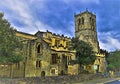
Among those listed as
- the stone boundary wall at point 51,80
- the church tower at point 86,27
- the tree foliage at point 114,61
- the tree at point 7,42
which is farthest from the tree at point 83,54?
the church tower at point 86,27

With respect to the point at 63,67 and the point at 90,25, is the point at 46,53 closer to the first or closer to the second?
the point at 63,67

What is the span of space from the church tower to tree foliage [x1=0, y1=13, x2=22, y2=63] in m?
60.2

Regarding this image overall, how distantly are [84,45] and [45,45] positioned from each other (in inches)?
532

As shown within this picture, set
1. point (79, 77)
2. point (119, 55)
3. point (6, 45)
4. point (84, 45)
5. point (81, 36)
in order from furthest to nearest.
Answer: point (81, 36), point (119, 55), point (84, 45), point (79, 77), point (6, 45)

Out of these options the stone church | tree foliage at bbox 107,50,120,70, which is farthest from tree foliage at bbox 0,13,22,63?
tree foliage at bbox 107,50,120,70

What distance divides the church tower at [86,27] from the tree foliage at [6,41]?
6021 centimetres

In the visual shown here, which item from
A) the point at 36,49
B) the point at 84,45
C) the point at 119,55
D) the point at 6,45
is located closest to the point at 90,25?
the point at 119,55

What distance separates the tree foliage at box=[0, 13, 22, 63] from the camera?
115 ft

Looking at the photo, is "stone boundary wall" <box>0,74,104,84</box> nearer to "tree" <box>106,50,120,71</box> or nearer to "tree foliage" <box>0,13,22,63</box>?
"tree foliage" <box>0,13,22,63</box>

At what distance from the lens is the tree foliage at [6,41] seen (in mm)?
35125

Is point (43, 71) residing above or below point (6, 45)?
below

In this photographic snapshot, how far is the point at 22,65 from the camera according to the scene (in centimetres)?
4962

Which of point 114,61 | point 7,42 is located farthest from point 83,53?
point 7,42

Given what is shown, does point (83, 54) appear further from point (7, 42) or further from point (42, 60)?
point (7, 42)
